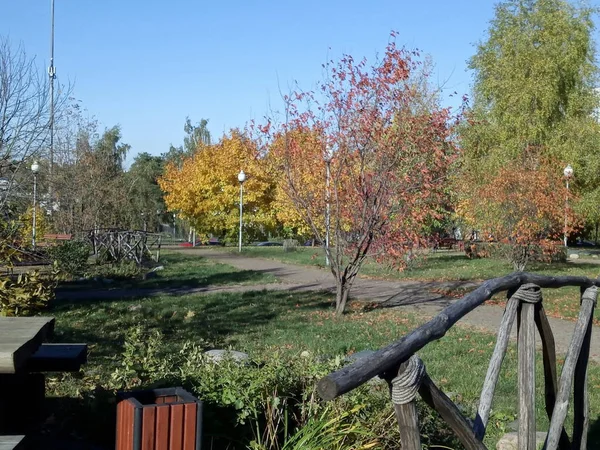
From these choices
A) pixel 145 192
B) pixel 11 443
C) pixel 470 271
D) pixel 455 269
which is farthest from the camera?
pixel 145 192

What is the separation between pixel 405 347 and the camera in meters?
2.36

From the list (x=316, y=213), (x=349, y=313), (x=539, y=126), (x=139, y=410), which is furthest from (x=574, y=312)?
(x=539, y=126)

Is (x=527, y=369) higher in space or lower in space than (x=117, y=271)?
higher

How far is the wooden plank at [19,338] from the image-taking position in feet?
10.6

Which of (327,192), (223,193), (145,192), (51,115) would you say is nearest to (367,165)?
(327,192)

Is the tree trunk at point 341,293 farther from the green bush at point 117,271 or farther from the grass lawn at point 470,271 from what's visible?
the green bush at point 117,271

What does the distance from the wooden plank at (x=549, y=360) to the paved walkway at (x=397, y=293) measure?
5.75 meters

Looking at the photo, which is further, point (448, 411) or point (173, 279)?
point (173, 279)

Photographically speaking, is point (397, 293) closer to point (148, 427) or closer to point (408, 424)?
point (148, 427)

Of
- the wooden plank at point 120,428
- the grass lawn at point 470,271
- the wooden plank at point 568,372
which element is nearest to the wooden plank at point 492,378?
the wooden plank at point 568,372

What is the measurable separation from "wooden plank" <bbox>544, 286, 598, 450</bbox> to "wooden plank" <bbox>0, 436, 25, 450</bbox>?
248 centimetres

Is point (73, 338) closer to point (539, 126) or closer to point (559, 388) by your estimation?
point (559, 388)

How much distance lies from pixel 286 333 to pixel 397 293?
6778 millimetres

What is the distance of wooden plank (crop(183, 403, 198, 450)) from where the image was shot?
10.4ft
